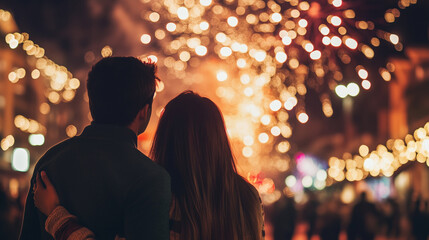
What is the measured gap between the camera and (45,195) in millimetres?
2389

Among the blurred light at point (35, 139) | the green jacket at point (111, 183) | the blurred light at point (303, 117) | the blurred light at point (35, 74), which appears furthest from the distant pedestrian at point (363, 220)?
the blurred light at point (35, 74)

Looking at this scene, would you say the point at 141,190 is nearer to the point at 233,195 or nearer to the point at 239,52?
the point at 233,195

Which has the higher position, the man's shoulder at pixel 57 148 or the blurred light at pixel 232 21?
the man's shoulder at pixel 57 148

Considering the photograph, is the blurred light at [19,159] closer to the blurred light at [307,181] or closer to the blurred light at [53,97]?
the blurred light at [53,97]

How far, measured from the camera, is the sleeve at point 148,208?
220 cm

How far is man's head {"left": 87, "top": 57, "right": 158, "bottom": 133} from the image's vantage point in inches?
94.4

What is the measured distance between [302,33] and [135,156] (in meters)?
7.23

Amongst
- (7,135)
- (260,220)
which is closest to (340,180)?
(7,135)

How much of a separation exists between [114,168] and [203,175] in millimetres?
893

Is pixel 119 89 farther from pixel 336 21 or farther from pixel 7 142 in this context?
pixel 7 142

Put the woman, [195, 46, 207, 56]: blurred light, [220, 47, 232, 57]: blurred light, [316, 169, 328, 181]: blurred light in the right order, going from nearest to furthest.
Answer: the woman < [195, 46, 207, 56]: blurred light < [220, 47, 232, 57]: blurred light < [316, 169, 328, 181]: blurred light

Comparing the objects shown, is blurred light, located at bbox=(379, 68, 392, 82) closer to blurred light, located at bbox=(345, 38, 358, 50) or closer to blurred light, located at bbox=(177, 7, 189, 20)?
blurred light, located at bbox=(345, 38, 358, 50)

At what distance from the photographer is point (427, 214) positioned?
51.6 feet

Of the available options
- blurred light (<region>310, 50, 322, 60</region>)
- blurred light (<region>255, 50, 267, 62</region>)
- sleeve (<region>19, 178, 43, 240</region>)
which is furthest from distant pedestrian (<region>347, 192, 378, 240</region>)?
sleeve (<region>19, 178, 43, 240</region>)
